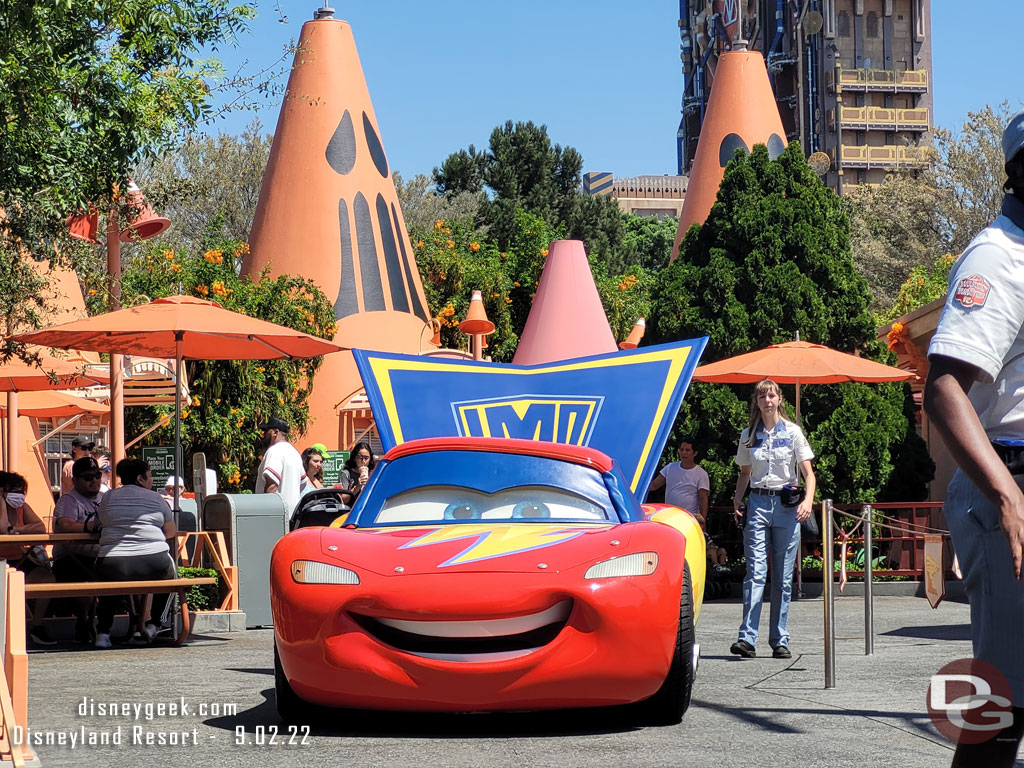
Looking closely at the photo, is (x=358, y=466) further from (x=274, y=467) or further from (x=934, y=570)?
(x=934, y=570)

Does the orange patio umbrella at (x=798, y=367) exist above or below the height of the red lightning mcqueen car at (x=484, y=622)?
above

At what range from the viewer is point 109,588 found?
10250 mm

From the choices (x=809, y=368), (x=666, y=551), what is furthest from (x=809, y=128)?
(x=666, y=551)

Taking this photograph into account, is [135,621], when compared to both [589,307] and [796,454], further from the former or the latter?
[589,307]

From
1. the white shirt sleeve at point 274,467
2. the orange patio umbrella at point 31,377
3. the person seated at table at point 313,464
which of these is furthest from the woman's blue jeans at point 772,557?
the orange patio umbrella at point 31,377

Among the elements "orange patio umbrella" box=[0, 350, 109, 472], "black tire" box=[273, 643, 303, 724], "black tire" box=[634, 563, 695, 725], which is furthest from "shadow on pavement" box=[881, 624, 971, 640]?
"orange patio umbrella" box=[0, 350, 109, 472]

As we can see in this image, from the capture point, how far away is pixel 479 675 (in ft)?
20.1

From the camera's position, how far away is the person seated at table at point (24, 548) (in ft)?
38.1

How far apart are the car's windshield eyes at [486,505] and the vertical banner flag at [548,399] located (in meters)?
3.07

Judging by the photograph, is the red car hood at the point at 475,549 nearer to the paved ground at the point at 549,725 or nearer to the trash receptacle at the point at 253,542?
the paved ground at the point at 549,725

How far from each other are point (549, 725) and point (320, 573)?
50.6 inches

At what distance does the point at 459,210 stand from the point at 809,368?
138 ft

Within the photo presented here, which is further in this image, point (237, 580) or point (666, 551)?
point (237, 580)

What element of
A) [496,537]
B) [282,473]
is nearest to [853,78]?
[282,473]
